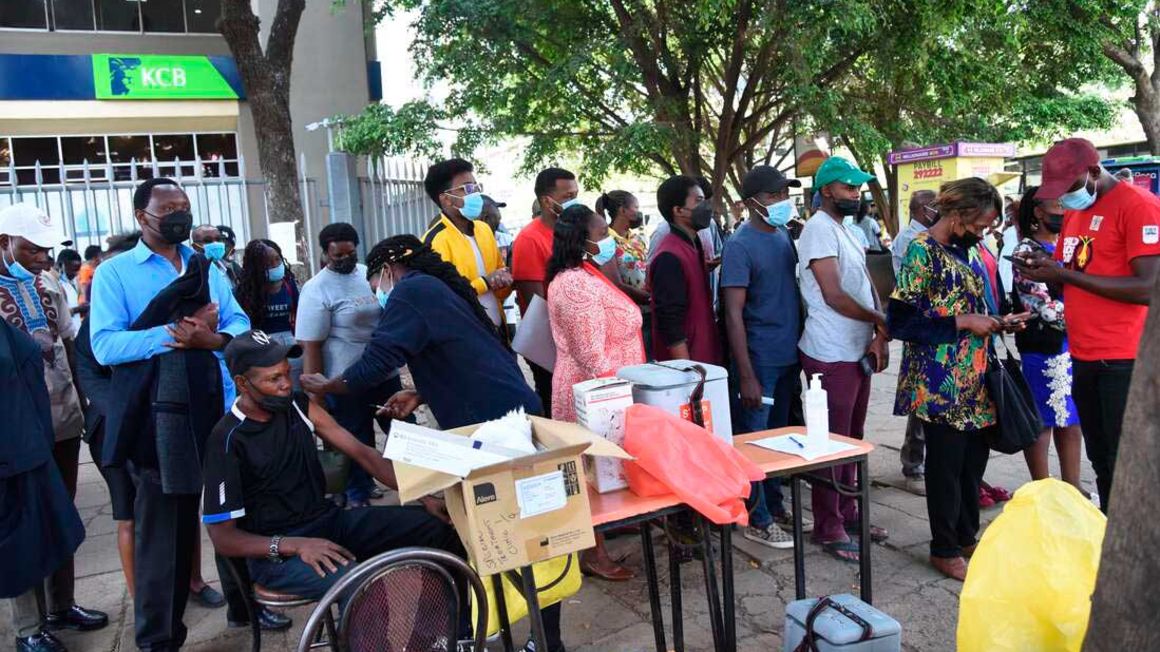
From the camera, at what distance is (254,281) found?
5.02 m

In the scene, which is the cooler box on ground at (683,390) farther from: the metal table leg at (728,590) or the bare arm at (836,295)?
the bare arm at (836,295)

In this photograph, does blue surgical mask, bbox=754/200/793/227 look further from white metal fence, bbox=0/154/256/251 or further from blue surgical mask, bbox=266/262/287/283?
white metal fence, bbox=0/154/256/251

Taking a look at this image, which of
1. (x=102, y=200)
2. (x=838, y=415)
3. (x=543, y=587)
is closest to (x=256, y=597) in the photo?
(x=543, y=587)

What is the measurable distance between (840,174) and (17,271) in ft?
12.2

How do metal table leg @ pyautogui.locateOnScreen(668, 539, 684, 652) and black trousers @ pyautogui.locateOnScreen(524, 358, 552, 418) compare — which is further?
black trousers @ pyautogui.locateOnScreen(524, 358, 552, 418)

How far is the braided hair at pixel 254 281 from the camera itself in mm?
4996

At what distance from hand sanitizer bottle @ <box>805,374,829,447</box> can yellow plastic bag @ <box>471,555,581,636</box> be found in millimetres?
994

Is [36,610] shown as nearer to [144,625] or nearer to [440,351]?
[144,625]

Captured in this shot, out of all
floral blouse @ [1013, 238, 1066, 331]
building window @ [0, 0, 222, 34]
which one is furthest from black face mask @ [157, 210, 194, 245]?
building window @ [0, 0, 222, 34]

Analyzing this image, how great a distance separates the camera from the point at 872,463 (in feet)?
18.2

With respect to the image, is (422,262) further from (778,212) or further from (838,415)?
(838,415)

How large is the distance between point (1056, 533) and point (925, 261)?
162 cm

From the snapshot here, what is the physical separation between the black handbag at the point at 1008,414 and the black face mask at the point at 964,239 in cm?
49

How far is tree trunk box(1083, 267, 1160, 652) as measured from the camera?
1672 millimetres
